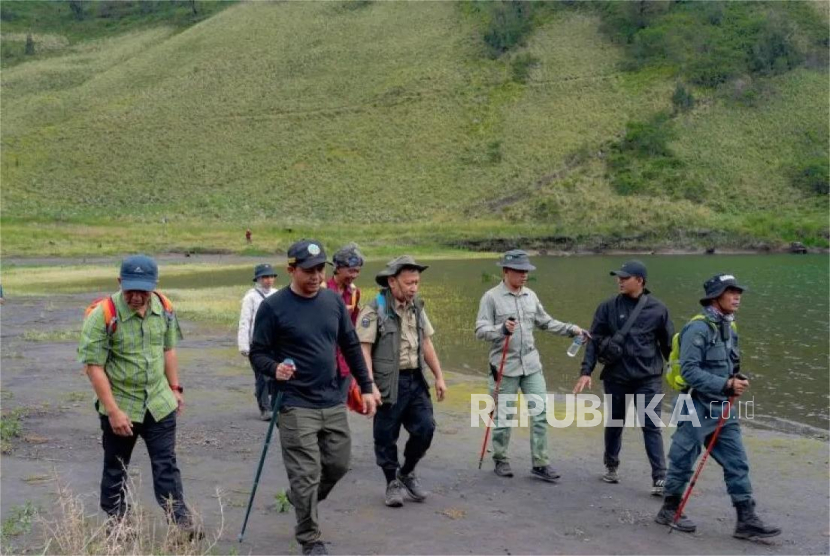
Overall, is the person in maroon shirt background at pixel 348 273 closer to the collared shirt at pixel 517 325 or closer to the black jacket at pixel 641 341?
the collared shirt at pixel 517 325

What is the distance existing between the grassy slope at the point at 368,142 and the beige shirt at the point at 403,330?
49.2 meters

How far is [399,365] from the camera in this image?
7.88 m

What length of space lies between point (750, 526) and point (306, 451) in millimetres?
3649

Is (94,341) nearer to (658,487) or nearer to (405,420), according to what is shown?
(405,420)

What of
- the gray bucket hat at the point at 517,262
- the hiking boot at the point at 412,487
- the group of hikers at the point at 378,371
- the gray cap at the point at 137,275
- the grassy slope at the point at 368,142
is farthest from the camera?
the grassy slope at the point at 368,142

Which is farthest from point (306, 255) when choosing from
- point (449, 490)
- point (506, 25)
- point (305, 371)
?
point (506, 25)

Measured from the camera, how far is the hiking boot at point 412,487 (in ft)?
26.6

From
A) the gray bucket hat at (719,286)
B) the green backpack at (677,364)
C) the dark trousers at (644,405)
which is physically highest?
the gray bucket hat at (719,286)

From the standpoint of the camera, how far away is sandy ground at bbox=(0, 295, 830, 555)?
7.13 metres

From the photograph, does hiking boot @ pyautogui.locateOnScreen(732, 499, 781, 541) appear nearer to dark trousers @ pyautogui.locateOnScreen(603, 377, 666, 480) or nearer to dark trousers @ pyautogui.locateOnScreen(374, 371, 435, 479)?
dark trousers @ pyautogui.locateOnScreen(603, 377, 666, 480)

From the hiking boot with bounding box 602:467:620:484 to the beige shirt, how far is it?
8.31 ft

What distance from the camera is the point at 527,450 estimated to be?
1059 centimetres

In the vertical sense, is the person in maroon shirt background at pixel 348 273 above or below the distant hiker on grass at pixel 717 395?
above

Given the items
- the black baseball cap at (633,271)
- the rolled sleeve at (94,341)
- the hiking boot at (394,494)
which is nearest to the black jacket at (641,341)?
the black baseball cap at (633,271)
